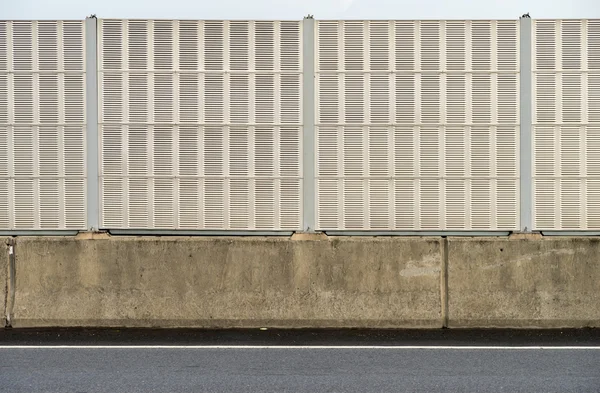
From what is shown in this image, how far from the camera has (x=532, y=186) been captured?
11.4 m

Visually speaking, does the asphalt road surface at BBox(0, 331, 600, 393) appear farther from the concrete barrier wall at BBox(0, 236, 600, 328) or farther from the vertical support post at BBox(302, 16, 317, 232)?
the vertical support post at BBox(302, 16, 317, 232)

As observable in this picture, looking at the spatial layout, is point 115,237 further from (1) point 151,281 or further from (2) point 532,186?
(2) point 532,186

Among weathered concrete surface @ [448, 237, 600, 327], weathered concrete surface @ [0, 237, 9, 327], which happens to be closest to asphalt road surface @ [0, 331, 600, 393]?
weathered concrete surface @ [448, 237, 600, 327]

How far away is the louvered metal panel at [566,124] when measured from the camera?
1129 cm

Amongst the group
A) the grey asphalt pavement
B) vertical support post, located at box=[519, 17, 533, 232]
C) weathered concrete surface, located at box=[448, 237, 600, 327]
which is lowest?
the grey asphalt pavement

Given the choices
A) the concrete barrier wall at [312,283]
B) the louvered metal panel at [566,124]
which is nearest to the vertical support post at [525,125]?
the louvered metal panel at [566,124]

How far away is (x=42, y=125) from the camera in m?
11.5

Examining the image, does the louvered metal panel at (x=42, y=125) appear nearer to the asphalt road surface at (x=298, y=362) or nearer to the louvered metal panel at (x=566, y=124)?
the asphalt road surface at (x=298, y=362)

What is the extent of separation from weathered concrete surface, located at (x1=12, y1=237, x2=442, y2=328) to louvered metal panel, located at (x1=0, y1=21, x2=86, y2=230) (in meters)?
0.71

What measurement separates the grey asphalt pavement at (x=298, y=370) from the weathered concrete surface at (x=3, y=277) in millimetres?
1448

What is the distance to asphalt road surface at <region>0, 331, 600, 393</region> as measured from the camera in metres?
7.74

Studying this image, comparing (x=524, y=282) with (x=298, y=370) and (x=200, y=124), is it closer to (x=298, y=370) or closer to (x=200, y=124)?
(x=298, y=370)

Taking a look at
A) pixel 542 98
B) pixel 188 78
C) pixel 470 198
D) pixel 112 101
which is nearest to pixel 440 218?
pixel 470 198

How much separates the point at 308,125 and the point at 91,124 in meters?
2.98
